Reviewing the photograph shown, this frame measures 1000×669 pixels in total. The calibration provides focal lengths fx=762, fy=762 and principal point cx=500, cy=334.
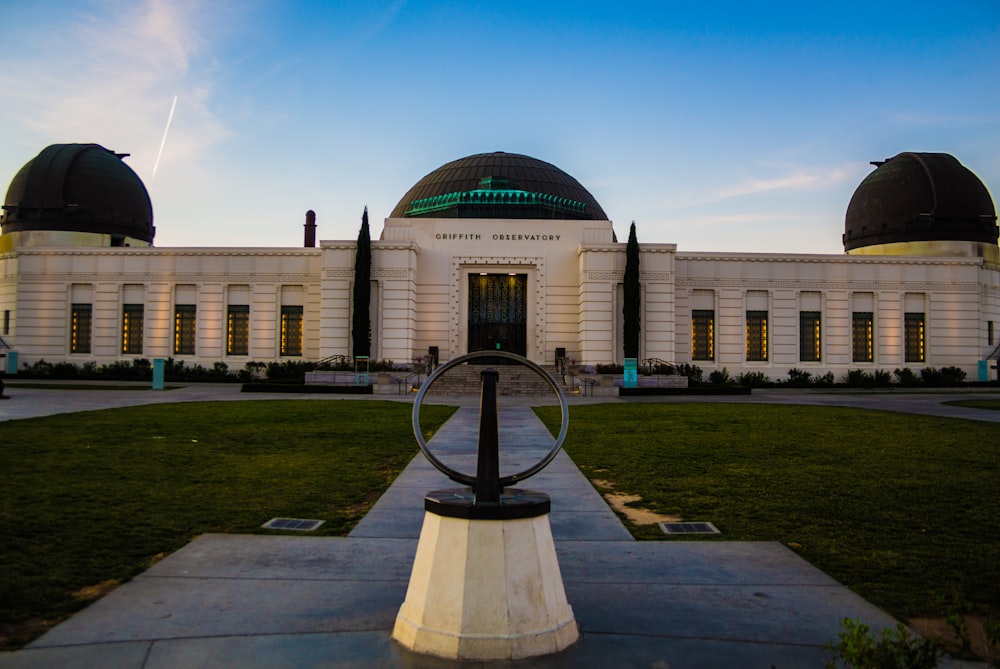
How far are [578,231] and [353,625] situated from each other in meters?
36.2

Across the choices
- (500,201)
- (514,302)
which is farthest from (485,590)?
(500,201)

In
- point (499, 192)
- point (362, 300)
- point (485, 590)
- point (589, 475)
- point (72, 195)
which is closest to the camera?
point (485, 590)

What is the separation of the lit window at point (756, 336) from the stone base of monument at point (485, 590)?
38237 mm

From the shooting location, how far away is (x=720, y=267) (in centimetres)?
4025

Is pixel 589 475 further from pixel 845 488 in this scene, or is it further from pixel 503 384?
pixel 503 384

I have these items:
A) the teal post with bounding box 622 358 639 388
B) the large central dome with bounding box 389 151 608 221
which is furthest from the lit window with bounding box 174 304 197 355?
the teal post with bounding box 622 358 639 388

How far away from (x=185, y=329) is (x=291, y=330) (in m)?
5.73

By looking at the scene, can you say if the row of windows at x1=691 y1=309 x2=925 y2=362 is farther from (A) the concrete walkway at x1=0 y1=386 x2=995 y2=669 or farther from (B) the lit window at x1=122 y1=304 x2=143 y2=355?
(A) the concrete walkway at x1=0 y1=386 x2=995 y2=669

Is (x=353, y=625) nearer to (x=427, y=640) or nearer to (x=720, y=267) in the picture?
(x=427, y=640)

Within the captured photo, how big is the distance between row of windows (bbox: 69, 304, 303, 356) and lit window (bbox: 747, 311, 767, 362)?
77.7 feet

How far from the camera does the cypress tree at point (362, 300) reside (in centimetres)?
3591

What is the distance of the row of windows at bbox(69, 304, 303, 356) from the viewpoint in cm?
3994

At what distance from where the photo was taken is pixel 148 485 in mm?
9320

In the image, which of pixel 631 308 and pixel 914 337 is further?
pixel 914 337
